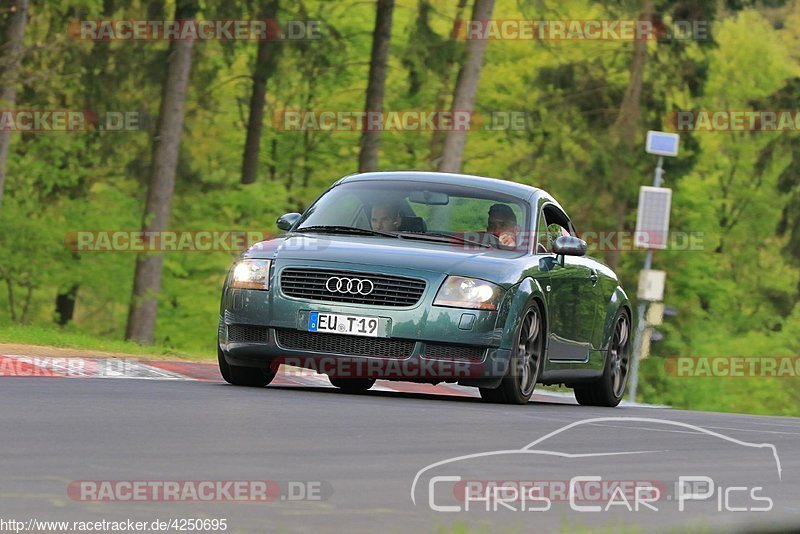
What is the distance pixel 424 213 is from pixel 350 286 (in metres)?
1.59

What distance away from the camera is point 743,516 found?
696cm

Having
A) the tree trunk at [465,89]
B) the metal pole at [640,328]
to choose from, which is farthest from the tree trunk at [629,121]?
the tree trunk at [465,89]

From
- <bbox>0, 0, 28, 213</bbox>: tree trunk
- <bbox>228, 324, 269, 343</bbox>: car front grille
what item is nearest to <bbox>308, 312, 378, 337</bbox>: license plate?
<bbox>228, 324, 269, 343</bbox>: car front grille

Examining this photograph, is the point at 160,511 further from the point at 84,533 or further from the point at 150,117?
the point at 150,117

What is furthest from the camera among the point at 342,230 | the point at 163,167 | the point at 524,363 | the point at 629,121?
the point at 629,121

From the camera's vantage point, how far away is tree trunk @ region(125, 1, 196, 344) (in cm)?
3421

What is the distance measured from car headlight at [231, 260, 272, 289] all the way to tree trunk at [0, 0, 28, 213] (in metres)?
15.3

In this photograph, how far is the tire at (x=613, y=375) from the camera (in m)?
16.3

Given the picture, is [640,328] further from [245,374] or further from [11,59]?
[245,374]

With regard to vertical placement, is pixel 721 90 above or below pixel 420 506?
above

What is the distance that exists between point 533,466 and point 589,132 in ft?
130

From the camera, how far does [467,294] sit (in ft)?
42.4

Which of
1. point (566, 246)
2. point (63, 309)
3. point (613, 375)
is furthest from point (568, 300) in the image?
point (63, 309)

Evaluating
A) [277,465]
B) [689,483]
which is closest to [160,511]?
[277,465]
